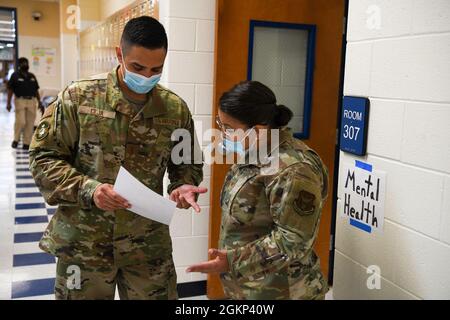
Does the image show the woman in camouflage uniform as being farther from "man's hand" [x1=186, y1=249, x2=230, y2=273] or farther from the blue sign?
the blue sign

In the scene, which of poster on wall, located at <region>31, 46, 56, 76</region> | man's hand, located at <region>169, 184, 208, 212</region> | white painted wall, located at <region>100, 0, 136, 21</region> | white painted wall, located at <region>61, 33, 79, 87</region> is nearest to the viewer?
man's hand, located at <region>169, 184, 208, 212</region>

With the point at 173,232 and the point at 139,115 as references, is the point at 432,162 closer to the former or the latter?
the point at 139,115

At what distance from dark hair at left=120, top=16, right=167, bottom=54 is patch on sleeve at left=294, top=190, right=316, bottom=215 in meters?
0.70

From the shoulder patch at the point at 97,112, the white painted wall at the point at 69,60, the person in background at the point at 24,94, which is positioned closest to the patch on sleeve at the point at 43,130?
the shoulder patch at the point at 97,112

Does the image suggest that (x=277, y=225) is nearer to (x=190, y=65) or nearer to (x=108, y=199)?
(x=108, y=199)

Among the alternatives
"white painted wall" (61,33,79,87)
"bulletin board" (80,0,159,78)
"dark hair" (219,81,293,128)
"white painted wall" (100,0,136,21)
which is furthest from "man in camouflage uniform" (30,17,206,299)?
"white painted wall" (61,33,79,87)

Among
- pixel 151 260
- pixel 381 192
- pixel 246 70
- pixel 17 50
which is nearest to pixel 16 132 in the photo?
pixel 17 50

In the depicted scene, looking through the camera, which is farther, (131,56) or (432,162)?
(131,56)

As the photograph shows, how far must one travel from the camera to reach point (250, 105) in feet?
4.56

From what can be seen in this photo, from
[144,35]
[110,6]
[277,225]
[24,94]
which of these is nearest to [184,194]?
[277,225]

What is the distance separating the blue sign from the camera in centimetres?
159

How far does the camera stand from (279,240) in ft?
4.34

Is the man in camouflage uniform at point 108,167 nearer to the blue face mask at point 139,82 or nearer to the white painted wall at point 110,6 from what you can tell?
the blue face mask at point 139,82

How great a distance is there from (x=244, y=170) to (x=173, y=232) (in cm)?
147
